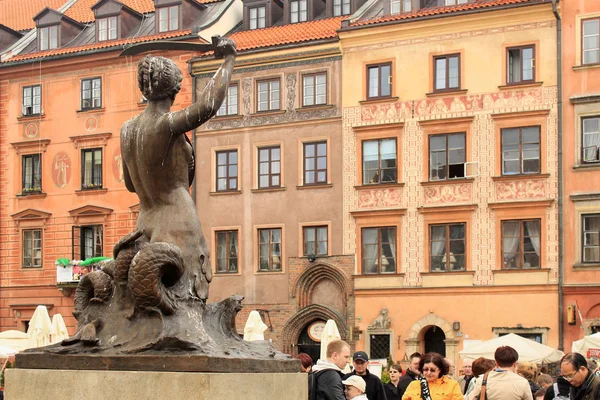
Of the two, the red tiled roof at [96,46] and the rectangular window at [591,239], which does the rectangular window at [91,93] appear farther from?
the rectangular window at [591,239]

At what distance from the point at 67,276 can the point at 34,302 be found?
192cm

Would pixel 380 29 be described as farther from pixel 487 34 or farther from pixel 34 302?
pixel 34 302

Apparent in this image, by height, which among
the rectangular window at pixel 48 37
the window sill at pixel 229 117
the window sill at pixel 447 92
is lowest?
the window sill at pixel 229 117

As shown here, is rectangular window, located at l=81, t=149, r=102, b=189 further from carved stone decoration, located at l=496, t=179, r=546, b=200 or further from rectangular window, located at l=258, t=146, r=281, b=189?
carved stone decoration, located at l=496, t=179, r=546, b=200

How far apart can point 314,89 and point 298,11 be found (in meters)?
3.43

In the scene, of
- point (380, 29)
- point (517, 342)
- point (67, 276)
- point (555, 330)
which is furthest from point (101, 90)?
point (517, 342)

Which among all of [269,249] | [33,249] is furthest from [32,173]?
[269,249]

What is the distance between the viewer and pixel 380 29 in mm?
36125

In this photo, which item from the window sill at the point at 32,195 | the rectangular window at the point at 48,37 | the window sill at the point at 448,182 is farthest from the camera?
the rectangular window at the point at 48,37

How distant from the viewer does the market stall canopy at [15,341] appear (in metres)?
30.0

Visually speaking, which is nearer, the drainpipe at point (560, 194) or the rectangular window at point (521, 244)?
the drainpipe at point (560, 194)

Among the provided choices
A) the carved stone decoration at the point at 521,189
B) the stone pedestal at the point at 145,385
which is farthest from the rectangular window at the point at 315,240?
the stone pedestal at the point at 145,385

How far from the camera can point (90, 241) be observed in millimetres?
40750

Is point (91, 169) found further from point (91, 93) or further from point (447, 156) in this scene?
point (447, 156)
